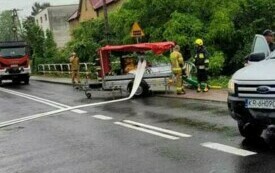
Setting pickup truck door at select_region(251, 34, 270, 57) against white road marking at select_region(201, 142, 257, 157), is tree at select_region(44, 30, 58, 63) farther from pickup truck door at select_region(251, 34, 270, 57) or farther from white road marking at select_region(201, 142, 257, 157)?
white road marking at select_region(201, 142, 257, 157)

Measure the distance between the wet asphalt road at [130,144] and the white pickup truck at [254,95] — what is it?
0.44 m

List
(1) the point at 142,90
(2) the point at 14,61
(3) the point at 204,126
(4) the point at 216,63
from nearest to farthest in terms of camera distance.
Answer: (3) the point at 204,126 → (1) the point at 142,90 → (4) the point at 216,63 → (2) the point at 14,61

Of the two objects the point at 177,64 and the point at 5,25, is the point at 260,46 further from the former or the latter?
the point at 5,25

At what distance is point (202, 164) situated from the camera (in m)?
6.68

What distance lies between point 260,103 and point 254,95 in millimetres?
160

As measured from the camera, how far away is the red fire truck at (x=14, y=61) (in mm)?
33656

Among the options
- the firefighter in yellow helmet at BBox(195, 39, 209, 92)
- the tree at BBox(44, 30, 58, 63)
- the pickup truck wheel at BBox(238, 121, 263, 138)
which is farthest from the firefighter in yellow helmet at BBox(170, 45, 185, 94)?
the tree at BBox(44, 30, 58, 63)

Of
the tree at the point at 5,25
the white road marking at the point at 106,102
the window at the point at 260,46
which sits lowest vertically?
the white road marking at the point at 106,102

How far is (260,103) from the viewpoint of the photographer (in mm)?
7230

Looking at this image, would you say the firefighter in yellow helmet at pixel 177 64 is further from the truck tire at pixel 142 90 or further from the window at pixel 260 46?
the window at pixel 260 46

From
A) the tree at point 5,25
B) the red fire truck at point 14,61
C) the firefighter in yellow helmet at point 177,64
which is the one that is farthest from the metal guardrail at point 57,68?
the tree at point 5,25

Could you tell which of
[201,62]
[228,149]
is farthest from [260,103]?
[201,62]

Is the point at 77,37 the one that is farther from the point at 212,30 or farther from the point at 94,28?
the point at 212,30

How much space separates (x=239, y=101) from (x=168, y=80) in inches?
368
